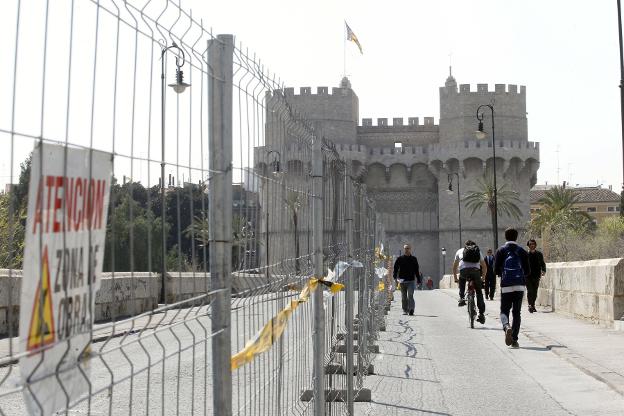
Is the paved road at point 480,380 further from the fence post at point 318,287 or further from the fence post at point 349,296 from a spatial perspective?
the fence post at point 318,287

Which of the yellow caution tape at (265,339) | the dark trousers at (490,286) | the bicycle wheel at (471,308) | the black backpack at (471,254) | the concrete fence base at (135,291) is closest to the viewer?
the concrete fence base at (135,291)

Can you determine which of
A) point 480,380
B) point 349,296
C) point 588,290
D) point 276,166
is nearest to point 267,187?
point 276,166

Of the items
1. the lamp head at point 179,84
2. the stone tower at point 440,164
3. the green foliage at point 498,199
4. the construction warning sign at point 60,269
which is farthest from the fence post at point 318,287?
the stone tower at point 440,164

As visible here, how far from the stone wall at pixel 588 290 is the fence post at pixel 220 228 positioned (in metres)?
11.8

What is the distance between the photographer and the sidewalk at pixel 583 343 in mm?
9827

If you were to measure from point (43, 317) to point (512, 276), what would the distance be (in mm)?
10792

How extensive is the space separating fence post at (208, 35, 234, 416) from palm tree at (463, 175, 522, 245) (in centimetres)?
7143

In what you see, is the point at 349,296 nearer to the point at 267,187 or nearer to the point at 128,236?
the point at 267,187

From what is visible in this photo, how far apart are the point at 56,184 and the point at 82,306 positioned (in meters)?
0.30

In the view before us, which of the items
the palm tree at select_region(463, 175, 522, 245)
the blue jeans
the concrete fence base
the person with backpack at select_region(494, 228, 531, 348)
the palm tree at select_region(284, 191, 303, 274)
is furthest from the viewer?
the palm tree at select_region(463, 175, 522, 245)

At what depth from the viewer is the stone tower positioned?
8150cm

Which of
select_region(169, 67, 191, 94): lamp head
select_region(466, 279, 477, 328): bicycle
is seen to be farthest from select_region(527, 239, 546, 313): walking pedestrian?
select_region(169, 67, 191, 94): lamp head

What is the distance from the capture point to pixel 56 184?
1.93m

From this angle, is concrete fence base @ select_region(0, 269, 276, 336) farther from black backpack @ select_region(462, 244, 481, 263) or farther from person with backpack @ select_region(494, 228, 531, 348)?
black backpack @ select_region(462, 244, 481, 263)
